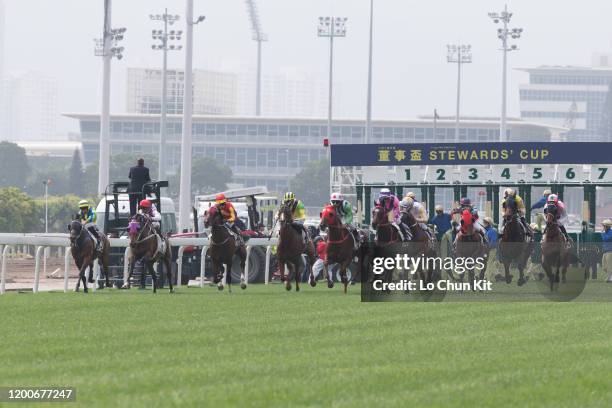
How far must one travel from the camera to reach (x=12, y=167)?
160875 millimetres

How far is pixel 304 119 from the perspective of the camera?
169125mm

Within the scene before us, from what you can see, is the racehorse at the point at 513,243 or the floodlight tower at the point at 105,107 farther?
the floodlight tower at the point at 105,107

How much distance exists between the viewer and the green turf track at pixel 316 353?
10578 mm

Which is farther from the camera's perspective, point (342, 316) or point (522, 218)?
point (522, 218)

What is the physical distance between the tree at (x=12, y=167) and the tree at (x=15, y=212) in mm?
77879

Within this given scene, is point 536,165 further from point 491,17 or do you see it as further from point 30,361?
point 491,17

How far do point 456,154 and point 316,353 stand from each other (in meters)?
21.9

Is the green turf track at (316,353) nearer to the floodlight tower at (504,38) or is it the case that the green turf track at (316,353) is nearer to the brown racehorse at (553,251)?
the brown racehorse at (553,251)

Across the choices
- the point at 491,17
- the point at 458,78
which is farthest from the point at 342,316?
the point at 458,78

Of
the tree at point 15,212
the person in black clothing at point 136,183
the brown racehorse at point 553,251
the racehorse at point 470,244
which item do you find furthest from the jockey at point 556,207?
the tree at point 15,212

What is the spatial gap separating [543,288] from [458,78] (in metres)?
84.3

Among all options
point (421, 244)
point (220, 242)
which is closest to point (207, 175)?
point (220, 242)

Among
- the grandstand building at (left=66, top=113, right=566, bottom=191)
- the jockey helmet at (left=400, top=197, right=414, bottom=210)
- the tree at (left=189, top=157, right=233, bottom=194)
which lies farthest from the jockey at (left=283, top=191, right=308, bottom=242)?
the grandstand building at (left=66, top=113, right=566, bottom=191)

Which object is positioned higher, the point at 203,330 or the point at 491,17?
the point at 491,17
